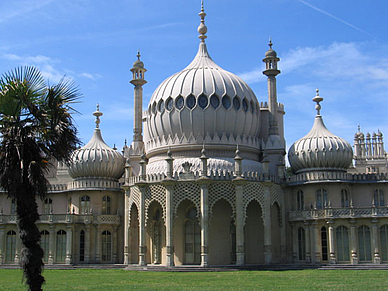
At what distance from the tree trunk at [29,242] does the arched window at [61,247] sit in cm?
2744

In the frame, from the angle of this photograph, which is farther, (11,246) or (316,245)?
(11,246)

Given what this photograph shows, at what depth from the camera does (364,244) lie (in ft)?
126

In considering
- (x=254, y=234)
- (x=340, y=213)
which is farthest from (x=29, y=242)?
(x=340, y=213)

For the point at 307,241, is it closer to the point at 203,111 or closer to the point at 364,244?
the point at 364,244

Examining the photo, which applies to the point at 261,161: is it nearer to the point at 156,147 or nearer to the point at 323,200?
the point at 323,200

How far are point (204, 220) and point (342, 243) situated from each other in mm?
10037

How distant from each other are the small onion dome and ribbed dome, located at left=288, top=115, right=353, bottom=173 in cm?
1443

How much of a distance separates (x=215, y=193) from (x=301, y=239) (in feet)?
27.2

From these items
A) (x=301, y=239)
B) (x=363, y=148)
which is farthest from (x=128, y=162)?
(x=363, y=148)

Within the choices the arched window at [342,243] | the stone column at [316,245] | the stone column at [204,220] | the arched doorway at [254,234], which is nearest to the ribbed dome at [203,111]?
the stone column at [204,220]

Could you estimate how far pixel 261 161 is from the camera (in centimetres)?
4341

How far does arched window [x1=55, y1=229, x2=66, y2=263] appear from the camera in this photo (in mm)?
43719

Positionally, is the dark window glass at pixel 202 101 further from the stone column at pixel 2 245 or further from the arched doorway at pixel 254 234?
the stone column at pixel 2 245

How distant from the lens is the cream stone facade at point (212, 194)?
38.1 metres
